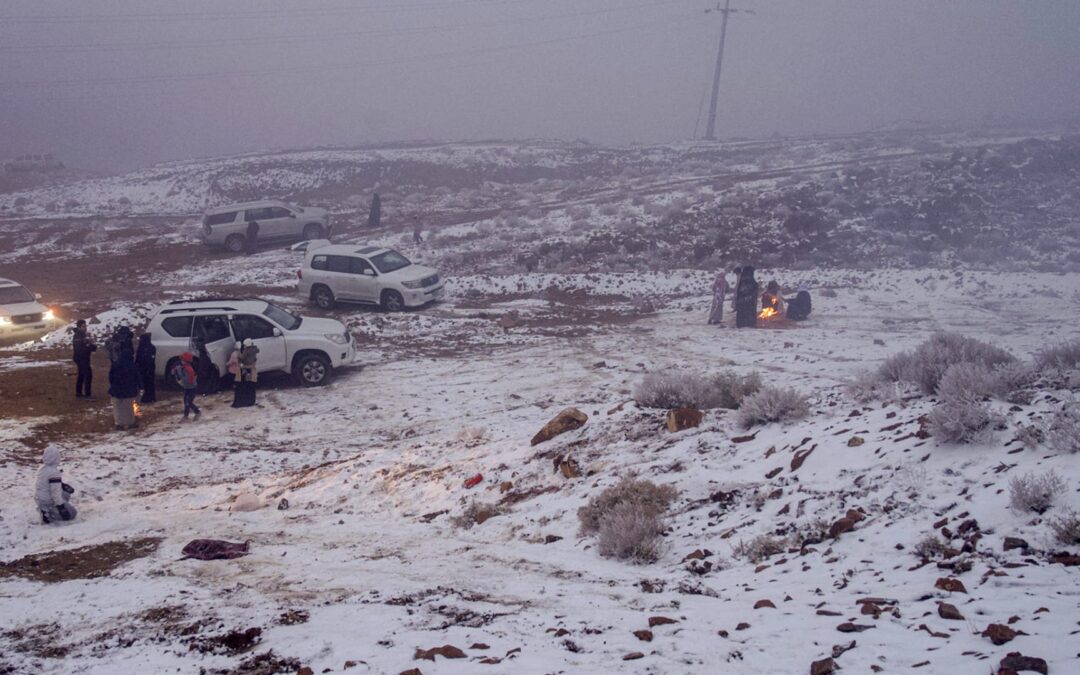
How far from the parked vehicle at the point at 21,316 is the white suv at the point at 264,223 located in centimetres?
1103

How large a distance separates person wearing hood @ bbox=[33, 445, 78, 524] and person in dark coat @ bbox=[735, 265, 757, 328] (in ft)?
46.0

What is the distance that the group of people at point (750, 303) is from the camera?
1778 centimetres

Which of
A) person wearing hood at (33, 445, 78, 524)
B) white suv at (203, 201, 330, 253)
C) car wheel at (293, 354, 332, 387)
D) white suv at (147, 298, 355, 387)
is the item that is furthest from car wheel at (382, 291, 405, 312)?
person wearing hood at (33, 445, 78, 524)

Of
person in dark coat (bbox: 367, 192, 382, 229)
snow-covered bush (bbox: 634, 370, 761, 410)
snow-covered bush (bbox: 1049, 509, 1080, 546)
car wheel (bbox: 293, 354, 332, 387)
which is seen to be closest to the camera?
snow-covered bush (bbox: 1049, 509, 1080, 546)

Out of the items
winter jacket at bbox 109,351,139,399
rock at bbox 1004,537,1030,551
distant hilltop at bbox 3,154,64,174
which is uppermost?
distant hilltop at bbox 3,154,64,174

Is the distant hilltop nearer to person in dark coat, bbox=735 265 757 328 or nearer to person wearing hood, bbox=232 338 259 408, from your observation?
person wearing hood, bbox=232 338 259 408

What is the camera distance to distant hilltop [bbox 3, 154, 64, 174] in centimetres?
5666

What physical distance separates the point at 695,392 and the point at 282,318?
27.2 feet

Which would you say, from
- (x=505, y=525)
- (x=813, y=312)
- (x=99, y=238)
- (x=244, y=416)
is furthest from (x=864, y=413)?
(x=99, y=238)

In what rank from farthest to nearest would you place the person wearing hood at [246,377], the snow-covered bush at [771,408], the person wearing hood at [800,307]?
the person wearing hood at [800,307] < the person wearing hood at [246,377] < the snow-covered bush at [771,408]

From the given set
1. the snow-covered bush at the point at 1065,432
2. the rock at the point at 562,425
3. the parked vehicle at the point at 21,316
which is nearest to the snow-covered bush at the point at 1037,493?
the snow-covered bush at the point at 1065,432

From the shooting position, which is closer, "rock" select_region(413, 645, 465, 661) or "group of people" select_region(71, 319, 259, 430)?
"rock" select_region(413, 645, 465, 661)

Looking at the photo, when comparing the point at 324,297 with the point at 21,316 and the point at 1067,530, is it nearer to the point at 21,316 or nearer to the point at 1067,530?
the point at 21,316

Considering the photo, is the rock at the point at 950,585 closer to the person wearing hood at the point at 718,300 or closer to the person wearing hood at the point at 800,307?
the person wearing hood at the point at 718,300
